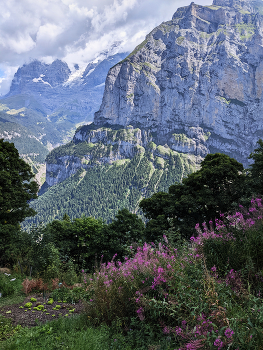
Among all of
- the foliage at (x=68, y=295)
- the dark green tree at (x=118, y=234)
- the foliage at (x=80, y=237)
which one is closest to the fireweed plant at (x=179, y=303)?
the foliage at (x=68, y=295)

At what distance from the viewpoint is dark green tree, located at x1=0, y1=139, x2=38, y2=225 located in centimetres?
1587

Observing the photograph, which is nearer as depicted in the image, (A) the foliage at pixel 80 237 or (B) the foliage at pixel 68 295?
(B) the foliage at pixel 68 295

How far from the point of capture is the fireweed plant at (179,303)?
2.93 m

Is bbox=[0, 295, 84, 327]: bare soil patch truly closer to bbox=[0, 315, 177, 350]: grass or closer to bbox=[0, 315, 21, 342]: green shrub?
bbox=[0, 315, 21, 342]: green shrub

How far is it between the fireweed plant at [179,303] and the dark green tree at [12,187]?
12796 millimetres

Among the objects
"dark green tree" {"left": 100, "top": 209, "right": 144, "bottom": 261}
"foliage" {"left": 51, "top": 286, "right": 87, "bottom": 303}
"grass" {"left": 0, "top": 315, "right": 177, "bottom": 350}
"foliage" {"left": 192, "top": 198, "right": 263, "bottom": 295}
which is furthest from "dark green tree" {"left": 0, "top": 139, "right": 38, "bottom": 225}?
"foliage" {"left": 192, "top": 198, "right": 263, "bottom": 295}

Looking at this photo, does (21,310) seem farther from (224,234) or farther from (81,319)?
(224,234)

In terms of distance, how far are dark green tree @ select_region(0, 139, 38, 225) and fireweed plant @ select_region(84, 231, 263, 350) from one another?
504 inches

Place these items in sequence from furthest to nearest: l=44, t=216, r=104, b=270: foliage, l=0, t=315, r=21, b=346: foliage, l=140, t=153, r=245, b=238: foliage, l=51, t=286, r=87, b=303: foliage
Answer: l=44, t=216, r=104, b=270: foliage, l=140, t=153, r=245, b=238: foliage, l=51, t=286, r=87, b=303: foliage, l=0, t=315, r=21, b=346: foliage

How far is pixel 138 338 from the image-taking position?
427 centimetres

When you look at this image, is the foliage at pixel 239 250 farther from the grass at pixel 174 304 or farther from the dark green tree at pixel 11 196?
the dark green tree at pixel 11 196

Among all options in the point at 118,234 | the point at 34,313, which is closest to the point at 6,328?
the point at 34,313

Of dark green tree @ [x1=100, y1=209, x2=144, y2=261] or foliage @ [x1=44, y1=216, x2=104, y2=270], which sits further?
foliage @ [x1=44, y1=216, x2=104, y2=270]

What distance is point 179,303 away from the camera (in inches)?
151
